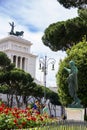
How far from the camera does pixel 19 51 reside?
317 ft

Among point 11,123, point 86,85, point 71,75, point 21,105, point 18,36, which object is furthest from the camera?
point 18,36

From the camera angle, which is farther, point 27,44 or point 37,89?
point 27,44

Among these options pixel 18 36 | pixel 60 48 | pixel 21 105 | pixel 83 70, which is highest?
pixel 18 36

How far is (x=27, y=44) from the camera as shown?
99438mm

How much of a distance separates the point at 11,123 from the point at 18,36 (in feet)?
287

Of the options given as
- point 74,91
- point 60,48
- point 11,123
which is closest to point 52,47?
point 60,48

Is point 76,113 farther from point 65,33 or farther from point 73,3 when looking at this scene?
point 65,33

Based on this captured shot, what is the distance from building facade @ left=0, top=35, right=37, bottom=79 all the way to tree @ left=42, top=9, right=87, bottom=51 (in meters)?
58.5

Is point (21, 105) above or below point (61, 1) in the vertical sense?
below

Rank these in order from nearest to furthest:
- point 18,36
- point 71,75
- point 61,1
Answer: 1. point 71,75
2. point 61,1
3. point 18,36

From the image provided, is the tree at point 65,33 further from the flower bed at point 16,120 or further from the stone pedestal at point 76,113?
the flower bed at point 16,120

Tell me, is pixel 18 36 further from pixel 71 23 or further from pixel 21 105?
pixel 71 23

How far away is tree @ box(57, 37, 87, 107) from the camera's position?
2480 centimetres

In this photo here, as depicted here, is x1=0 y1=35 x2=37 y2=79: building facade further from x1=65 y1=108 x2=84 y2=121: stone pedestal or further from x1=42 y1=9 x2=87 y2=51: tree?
x1=65 y1=108 x2=84 y2=121: stone pedestal
